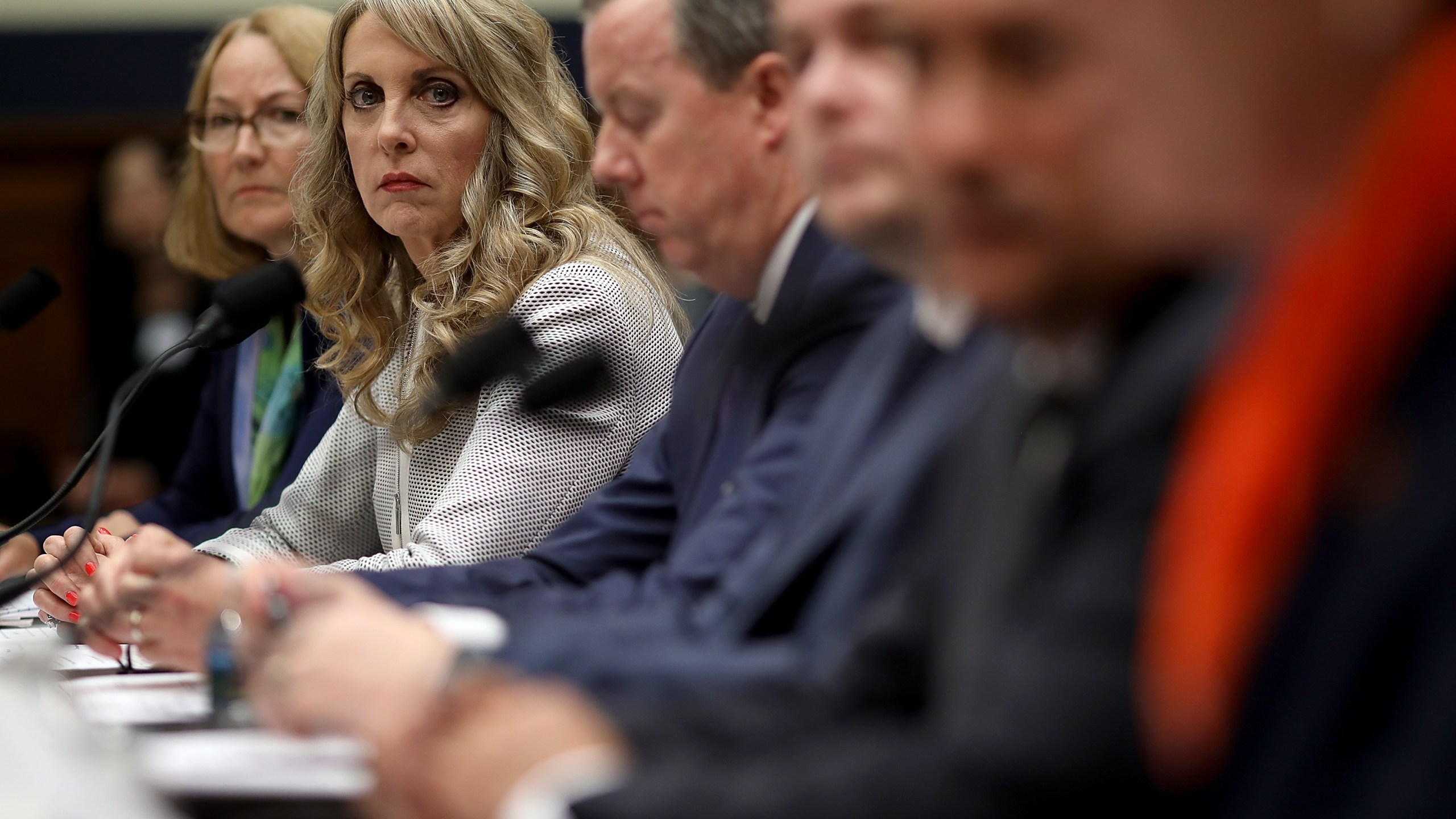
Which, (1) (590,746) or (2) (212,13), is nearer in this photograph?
(1) (590,746)

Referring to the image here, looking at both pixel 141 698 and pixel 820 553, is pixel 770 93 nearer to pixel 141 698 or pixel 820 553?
pixel 820 553

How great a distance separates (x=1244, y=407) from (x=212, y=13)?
6956mm

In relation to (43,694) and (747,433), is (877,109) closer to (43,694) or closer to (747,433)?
(747,433)

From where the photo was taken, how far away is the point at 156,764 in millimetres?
1121

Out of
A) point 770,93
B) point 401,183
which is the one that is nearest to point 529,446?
point 401,183

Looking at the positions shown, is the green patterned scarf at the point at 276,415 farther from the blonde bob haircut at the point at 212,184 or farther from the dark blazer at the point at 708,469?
the dark blazer at the point at 708,469


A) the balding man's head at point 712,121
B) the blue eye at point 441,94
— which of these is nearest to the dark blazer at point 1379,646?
the balding man's head at point 712,121

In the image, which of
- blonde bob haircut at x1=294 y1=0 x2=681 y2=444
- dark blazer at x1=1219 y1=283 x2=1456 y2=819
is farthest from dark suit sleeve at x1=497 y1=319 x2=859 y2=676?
blonde bob haircut at x1=294 y1=0 x2=681 y2=444

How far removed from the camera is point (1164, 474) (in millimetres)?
777

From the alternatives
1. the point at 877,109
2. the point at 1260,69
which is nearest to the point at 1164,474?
the point at 1260,69

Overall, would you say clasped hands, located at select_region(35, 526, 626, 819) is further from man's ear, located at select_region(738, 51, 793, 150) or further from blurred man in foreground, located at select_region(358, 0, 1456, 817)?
man's ear, located at select_region(738, 51, 793, 150)

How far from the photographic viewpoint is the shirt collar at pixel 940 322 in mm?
1289

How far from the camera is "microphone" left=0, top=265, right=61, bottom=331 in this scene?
7.39ft

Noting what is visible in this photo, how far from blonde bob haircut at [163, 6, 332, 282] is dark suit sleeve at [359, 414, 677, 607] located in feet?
5.33
